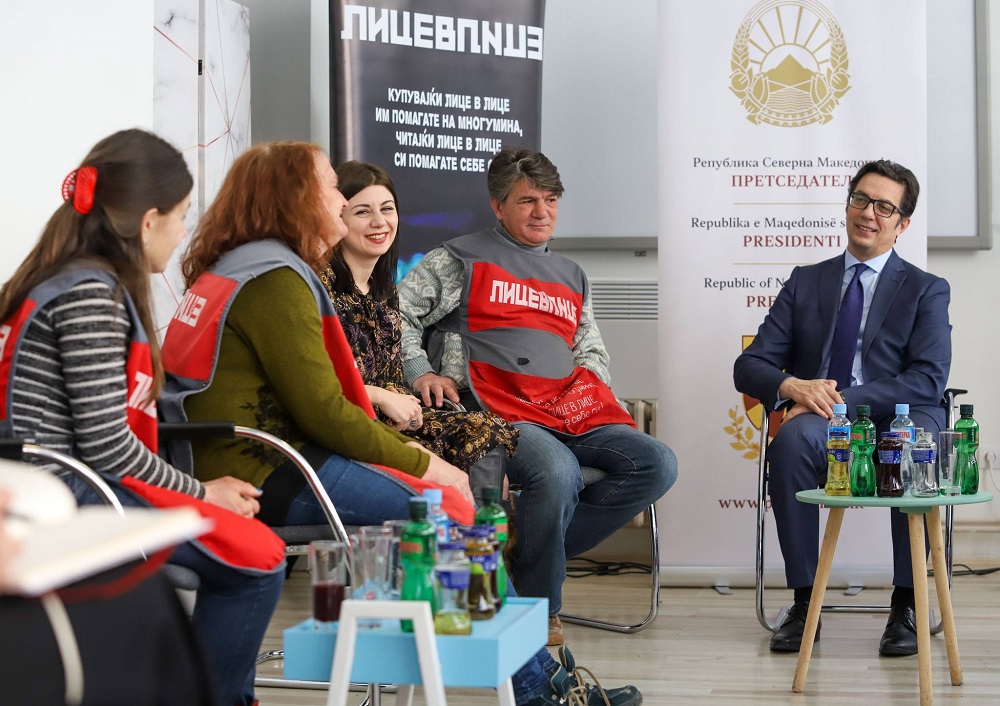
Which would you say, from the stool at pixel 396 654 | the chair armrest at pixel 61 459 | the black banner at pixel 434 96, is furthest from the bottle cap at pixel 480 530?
the black banner at pixel 434 96

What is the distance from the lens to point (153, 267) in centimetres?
206

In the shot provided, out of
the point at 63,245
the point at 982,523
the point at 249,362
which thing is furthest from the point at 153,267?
the point at 982,523

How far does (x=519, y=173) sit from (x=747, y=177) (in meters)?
0.91

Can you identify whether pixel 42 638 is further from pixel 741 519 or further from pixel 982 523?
pixel 982 523

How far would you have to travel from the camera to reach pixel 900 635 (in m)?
3.22

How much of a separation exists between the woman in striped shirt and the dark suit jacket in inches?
81.2

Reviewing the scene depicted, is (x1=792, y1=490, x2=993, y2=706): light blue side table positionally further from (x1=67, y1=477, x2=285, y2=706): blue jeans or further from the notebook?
the notebook

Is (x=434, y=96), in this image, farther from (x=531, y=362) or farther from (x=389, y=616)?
(x=389, y=616)

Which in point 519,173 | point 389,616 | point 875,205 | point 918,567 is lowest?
point 918,567

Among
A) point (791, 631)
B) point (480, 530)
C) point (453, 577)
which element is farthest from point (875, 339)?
point (453, 577)

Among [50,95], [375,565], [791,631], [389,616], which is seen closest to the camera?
[389,616]

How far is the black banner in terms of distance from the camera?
4324 mm

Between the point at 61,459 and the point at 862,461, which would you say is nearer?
the point at 61,459

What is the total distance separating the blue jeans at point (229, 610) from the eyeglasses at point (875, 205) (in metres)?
2.37
